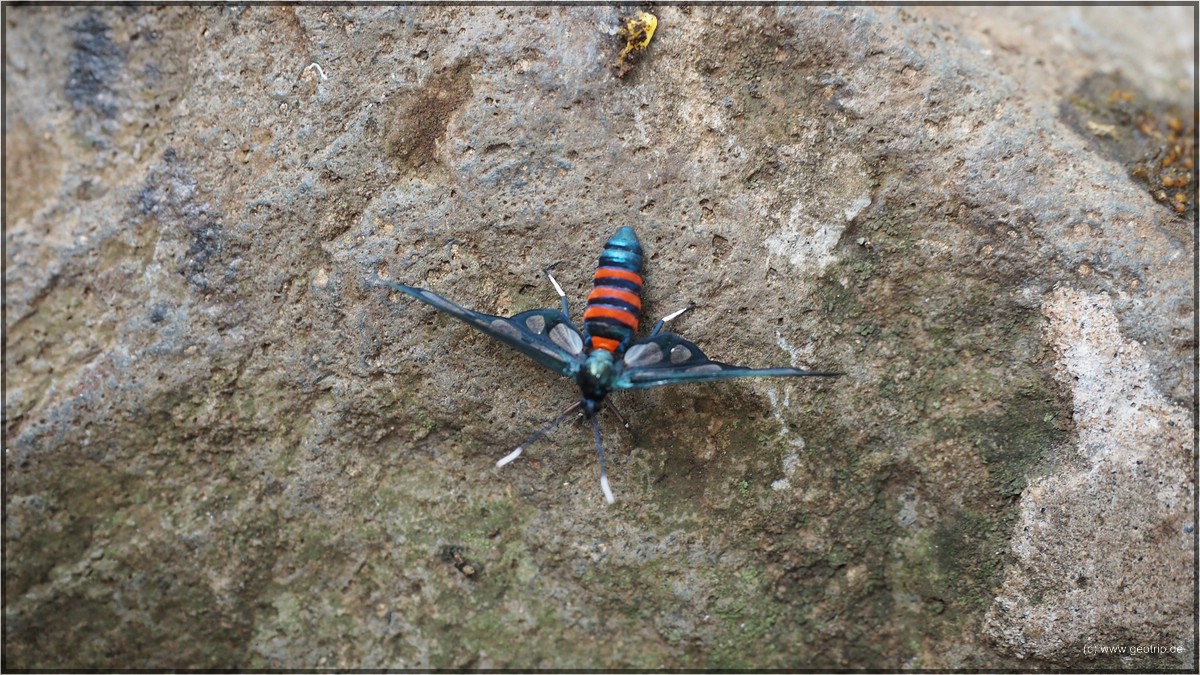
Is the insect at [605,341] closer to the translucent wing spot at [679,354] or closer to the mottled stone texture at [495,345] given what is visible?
the translucent wing spot at [679,354]

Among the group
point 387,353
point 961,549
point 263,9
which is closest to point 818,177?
point 961,549

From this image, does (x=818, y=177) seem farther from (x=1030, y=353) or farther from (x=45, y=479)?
(x=45, y=479)

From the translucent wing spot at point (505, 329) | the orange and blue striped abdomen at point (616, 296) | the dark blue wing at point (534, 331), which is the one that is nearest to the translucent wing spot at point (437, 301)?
the dark blue wing at point (534, 331)

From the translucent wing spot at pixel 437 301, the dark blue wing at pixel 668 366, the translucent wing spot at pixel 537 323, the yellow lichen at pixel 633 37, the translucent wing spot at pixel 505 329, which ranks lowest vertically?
the dark blue wing at pixel 668 366

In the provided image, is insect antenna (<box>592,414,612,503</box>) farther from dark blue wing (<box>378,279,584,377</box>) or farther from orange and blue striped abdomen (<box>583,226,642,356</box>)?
orange and blue striped abdomen (<box>583,226,642,356</box>)

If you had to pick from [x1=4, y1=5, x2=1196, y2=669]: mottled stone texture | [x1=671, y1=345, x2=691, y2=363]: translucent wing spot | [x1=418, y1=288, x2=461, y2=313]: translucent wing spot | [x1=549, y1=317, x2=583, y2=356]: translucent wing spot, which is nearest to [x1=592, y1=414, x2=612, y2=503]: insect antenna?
[x1=4, y1=5, x2=1196, y2=669]: mottled stone texture

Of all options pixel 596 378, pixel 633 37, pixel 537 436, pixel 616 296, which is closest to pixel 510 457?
pixel 537 436
